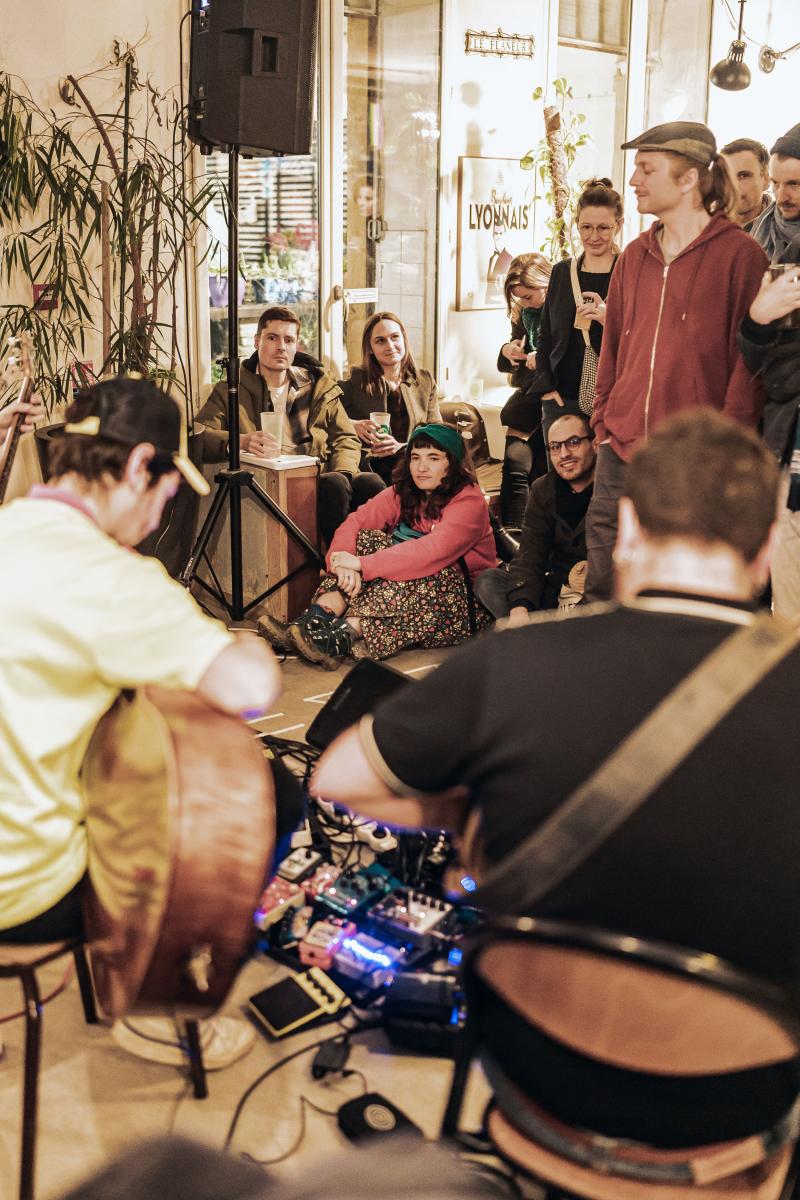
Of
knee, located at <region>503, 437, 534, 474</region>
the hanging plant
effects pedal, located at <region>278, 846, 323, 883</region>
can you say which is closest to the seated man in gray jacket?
knee, located at <region>503, 437, 534, 474</region>

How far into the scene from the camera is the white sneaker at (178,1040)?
7.22 feet

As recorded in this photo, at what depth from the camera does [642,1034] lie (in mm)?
1172

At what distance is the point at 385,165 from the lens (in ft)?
20.8

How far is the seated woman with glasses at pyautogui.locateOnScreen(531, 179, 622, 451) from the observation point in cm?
425

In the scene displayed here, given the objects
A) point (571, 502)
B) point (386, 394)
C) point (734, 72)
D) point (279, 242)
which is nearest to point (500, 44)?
point (734, 72)

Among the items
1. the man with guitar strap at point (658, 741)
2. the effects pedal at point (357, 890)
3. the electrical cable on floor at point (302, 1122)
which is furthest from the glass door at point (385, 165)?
the man with guitar strap at point (658, 741)

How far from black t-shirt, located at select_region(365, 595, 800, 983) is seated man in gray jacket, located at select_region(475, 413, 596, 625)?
268cm

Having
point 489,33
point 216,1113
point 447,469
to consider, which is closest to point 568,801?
point 216,1113

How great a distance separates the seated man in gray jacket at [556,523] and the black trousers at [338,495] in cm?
97

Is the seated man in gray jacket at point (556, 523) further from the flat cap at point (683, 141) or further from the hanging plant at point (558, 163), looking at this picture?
the hanging plant at point (558, 163)

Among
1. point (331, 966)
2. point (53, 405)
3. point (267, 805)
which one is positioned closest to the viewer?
point (267, 805)

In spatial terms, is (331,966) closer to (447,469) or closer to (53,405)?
(447,469)

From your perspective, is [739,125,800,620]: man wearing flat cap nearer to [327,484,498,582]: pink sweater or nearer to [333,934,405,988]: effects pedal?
[327,484,498,582]: pink sweater

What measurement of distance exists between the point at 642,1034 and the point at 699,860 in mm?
180
